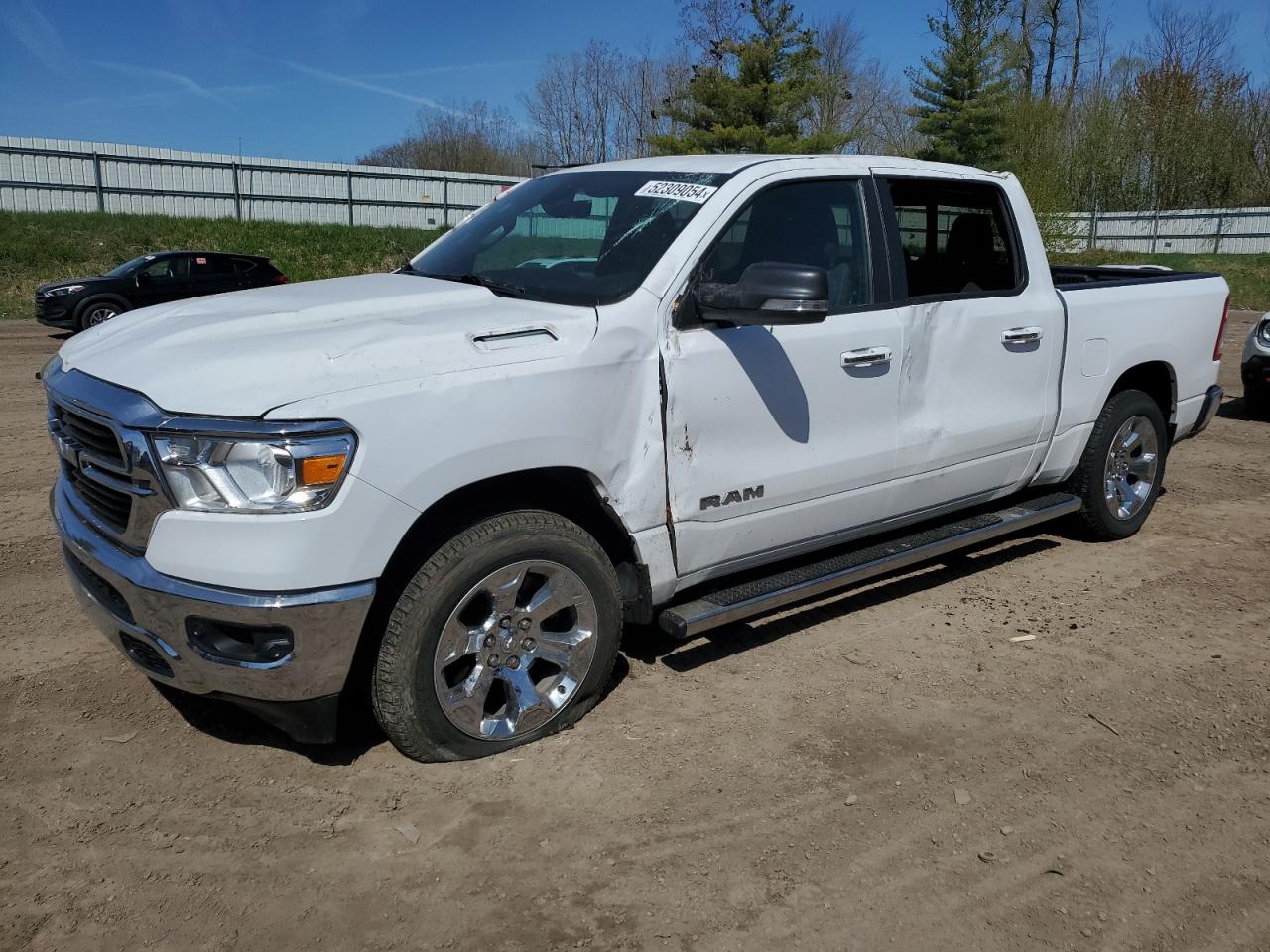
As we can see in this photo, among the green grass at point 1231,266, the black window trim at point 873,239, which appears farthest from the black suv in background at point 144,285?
the green grass at point 1231,266

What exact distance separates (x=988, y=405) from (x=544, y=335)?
2.34 m

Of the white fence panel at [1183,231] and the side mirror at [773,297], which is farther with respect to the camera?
the white fence panel at [1183,231]

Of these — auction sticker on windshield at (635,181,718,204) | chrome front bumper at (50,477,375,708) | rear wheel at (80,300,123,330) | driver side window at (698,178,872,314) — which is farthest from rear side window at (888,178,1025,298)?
rear wheel at (80,300,123,330)

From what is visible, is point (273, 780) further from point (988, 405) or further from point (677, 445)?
point (988, 405)

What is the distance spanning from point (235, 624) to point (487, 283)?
1724mm

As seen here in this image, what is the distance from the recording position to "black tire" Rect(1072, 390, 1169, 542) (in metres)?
5.45

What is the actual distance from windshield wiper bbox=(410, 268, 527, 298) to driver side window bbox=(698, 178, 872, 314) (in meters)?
0.77

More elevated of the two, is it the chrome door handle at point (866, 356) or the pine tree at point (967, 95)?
the pine tree at point (967, 95)

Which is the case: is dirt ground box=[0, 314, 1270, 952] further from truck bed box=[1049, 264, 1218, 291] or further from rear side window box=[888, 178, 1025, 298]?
truck bed box=[1049, 264, 1218, 291]

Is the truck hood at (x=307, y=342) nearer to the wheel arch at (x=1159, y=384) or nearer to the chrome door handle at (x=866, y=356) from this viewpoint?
the chrome door handle at (x=866, y=356)

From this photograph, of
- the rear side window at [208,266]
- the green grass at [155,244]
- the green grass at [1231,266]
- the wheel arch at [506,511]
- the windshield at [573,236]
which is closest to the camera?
the wheel arch at [506,511]

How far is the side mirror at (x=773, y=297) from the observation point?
3.40 m

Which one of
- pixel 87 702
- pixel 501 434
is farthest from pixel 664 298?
pixel 87 702

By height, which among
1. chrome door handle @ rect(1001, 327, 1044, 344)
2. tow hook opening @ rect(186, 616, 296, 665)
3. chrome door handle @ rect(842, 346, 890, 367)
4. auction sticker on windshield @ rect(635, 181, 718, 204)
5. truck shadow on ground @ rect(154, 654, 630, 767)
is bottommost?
truck shadow on ground @ rect(154, 654, 630, 767)
